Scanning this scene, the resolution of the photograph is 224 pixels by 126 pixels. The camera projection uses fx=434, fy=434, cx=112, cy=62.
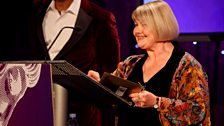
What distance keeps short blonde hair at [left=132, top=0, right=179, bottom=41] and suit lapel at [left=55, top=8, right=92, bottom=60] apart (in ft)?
2.92

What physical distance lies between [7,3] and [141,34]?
1735mm

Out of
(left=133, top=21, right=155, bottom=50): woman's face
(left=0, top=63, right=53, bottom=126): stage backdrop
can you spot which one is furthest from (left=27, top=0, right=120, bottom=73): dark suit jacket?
(left=0, top=63, right=53, bottom=126): stage backdrop

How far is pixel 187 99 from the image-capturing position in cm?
201

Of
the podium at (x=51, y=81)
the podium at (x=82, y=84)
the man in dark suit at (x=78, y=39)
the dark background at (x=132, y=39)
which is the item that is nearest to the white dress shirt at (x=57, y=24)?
the man in dark suit at (x=78, y=39)

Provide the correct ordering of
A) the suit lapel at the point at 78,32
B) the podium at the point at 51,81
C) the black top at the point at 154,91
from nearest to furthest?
the podium at the point at 51,81, the black top at the point at 154,91, the suit lapel at the point at 78,32

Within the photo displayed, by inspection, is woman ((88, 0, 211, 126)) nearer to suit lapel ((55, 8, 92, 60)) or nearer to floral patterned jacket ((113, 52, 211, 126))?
floral patterned jacket ((113, 52, 211, 126))

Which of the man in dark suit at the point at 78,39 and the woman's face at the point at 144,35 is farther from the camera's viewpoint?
the man in dark suit at the point at 78,39

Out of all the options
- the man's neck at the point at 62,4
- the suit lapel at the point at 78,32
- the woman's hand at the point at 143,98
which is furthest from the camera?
the man's neck at the point at 62,4

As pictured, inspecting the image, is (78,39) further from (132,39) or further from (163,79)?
(163,79)

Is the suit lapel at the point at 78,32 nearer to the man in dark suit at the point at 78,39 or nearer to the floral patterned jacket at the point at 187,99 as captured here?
the man in dark suit at the point at 78,39

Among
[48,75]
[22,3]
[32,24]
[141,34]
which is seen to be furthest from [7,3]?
[48,75]

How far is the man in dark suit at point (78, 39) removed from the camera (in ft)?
9.87

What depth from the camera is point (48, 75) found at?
173cm

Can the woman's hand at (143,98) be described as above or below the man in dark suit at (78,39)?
below
